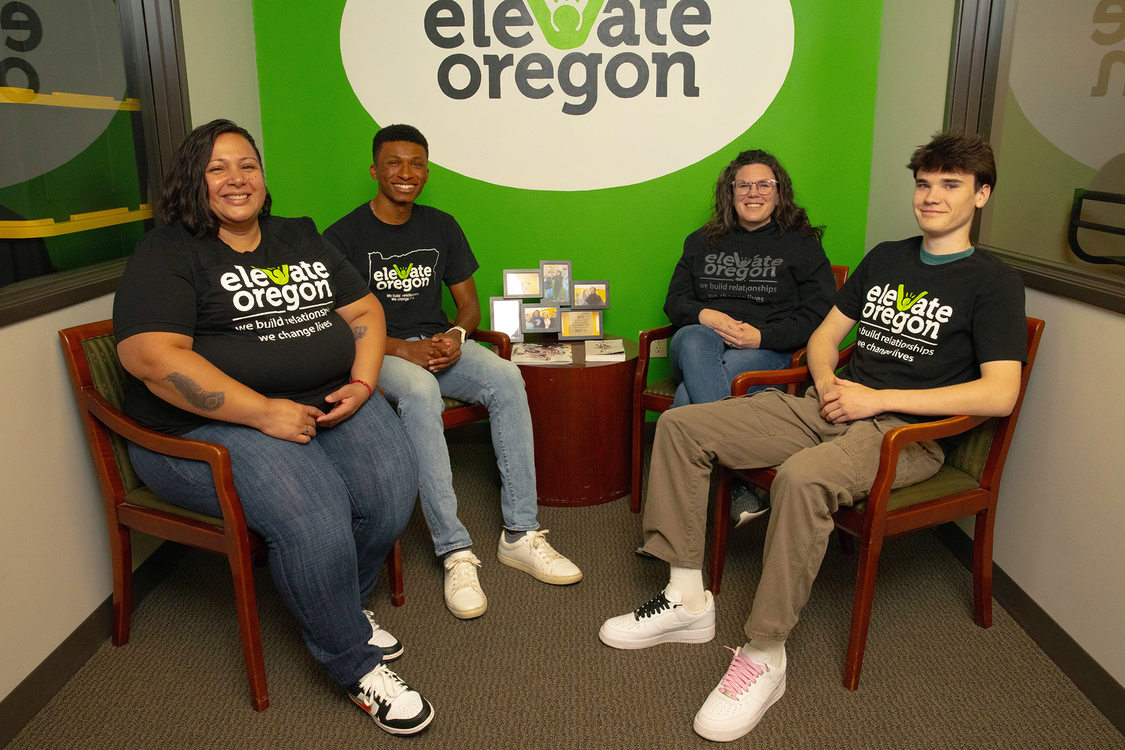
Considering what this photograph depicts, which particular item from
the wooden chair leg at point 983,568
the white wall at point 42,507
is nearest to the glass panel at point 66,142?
the white wall at point 42,507

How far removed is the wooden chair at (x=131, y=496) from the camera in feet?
6.03

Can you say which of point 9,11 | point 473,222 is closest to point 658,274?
point 473,222

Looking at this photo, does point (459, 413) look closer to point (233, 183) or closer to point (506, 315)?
point (506, 315)

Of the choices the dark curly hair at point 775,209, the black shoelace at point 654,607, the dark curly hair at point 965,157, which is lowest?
the black shoelace at point 654,607

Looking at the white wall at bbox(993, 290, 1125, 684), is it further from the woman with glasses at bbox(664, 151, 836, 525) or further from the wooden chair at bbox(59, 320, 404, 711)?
the wooden chair at bbox(59, 320, 404, 711)

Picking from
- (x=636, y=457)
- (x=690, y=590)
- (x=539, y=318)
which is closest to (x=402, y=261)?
(x=539, y=318)

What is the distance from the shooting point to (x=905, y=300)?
2123 millimetres

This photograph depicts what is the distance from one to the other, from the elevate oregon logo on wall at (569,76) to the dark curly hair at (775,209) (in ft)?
1.43

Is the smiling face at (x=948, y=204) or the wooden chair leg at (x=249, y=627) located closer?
the wooden chair leg at (x=249, y=627)

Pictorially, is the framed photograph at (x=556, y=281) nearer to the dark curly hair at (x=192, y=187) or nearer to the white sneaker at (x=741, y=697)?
the dark curly hair at (x=192, y=187)

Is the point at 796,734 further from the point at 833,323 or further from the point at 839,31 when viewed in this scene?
the point at 839,31

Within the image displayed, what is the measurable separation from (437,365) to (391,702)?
1114 mm

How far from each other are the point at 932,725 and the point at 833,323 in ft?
3.54

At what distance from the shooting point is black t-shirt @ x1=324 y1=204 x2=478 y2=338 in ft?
9.11
